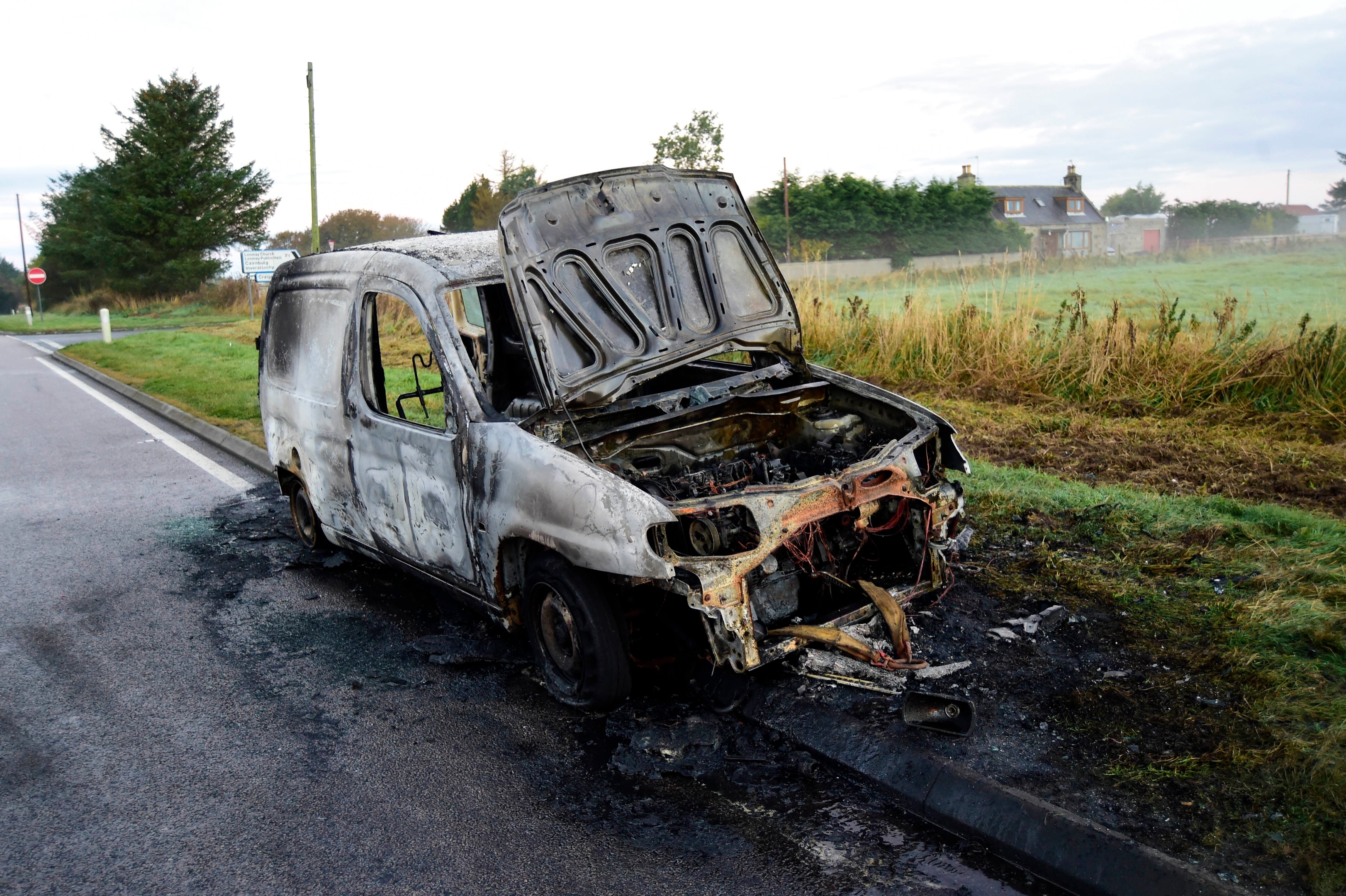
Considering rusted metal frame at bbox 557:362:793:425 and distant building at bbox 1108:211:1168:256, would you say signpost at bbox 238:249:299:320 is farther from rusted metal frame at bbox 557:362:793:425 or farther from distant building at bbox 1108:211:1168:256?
distant building at bbox 1108:211:1168:256

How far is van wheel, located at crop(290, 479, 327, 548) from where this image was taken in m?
6.13

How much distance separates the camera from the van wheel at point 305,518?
20.1 ft

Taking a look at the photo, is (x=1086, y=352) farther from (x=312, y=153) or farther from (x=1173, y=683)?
(x=312, y=153)

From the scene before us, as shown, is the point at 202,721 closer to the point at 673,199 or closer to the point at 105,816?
the point at 105,816

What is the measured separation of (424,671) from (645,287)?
2.11m

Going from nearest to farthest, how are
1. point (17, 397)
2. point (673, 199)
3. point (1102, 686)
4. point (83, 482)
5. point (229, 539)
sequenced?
1. point (1102, 686)
2. point (673, 199)
3. point (229, 539)
4. point (83, 482)
5. point (17, 397)

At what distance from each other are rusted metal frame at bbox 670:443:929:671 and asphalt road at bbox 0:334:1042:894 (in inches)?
20.5

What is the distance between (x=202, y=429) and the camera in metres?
11.1

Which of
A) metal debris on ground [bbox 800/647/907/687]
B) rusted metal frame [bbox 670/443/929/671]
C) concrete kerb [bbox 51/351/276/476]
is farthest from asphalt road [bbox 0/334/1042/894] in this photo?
concrete kerb [bbox 51/351/276/476]

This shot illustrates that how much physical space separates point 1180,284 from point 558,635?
97.5ft

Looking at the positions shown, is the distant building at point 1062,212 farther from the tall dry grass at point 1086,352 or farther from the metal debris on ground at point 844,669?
the metal debris on ground at point 844,669

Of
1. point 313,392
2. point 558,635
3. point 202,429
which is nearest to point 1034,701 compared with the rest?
point 558,635

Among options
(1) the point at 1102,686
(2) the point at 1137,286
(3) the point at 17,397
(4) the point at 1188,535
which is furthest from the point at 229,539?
(2) the point at 1137,286

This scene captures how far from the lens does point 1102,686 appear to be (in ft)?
12.4
